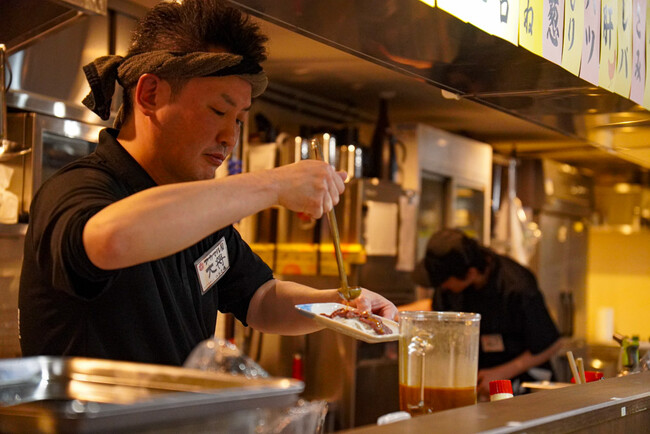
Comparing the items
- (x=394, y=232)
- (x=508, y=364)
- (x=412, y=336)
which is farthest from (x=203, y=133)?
(x=394, y=232)

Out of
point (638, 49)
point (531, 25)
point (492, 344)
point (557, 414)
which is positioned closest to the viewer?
point (557, 414)

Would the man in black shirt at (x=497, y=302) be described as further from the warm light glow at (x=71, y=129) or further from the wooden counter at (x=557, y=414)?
the wooden counter at (x=557, y=414)

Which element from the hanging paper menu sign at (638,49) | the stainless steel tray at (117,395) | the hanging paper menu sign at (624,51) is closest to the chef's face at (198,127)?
the stainless steel tray at (117,395)

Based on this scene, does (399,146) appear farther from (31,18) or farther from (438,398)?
(438,398)

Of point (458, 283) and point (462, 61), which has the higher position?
point (462, 61)

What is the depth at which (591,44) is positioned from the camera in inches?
82.6

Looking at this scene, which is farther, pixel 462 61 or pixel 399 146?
pixel 399 146

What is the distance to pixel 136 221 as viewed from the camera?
1179 mm

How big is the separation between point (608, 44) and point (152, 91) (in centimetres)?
124

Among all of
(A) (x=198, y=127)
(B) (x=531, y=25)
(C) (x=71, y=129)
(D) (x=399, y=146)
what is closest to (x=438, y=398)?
(A) (x=198, y=127)

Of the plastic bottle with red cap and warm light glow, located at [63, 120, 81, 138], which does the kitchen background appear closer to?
warm light glow, located at [63, 120, 81, 138]

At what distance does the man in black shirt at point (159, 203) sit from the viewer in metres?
1.21

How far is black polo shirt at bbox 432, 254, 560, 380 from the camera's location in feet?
13.0

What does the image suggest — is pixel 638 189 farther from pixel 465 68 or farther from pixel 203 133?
pixel 203 133
